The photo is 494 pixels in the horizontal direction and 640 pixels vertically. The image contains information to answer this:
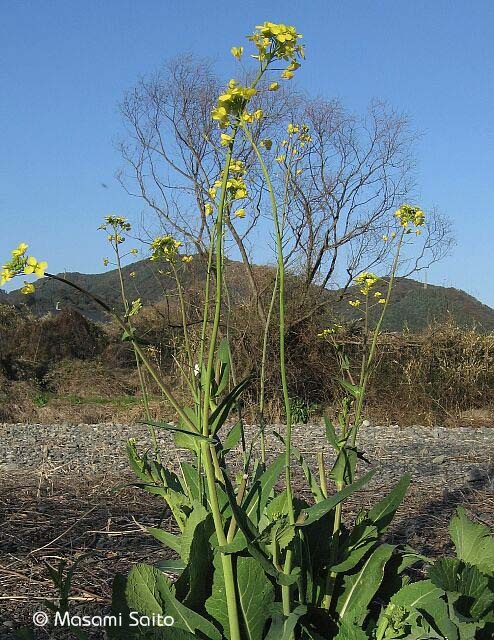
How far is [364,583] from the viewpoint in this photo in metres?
1.75

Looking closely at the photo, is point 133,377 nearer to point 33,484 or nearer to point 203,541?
point 33,484

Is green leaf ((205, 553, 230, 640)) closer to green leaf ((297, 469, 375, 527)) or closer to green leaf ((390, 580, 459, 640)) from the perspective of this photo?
green leaf ((297, 469, 375, 527))

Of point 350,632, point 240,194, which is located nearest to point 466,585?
point 350,632

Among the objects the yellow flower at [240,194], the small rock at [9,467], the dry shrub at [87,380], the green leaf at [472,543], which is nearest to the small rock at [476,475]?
the green leaf at [472,543]

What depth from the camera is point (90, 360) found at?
13156 millimetres

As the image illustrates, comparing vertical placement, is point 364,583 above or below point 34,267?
below

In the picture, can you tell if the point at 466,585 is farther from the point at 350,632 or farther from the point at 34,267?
the point at 34,267

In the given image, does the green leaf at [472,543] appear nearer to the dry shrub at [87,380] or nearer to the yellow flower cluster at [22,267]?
the yellow flower cluster at [22,267]

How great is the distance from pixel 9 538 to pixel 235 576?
5.16ft

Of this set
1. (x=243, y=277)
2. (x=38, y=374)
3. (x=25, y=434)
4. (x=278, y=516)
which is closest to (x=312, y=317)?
(x=243, y=277)

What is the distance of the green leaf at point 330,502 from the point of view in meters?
1.44

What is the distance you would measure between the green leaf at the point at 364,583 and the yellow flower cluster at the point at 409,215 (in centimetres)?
120

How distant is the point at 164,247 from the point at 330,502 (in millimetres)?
1080

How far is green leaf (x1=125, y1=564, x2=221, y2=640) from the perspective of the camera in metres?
1.56
